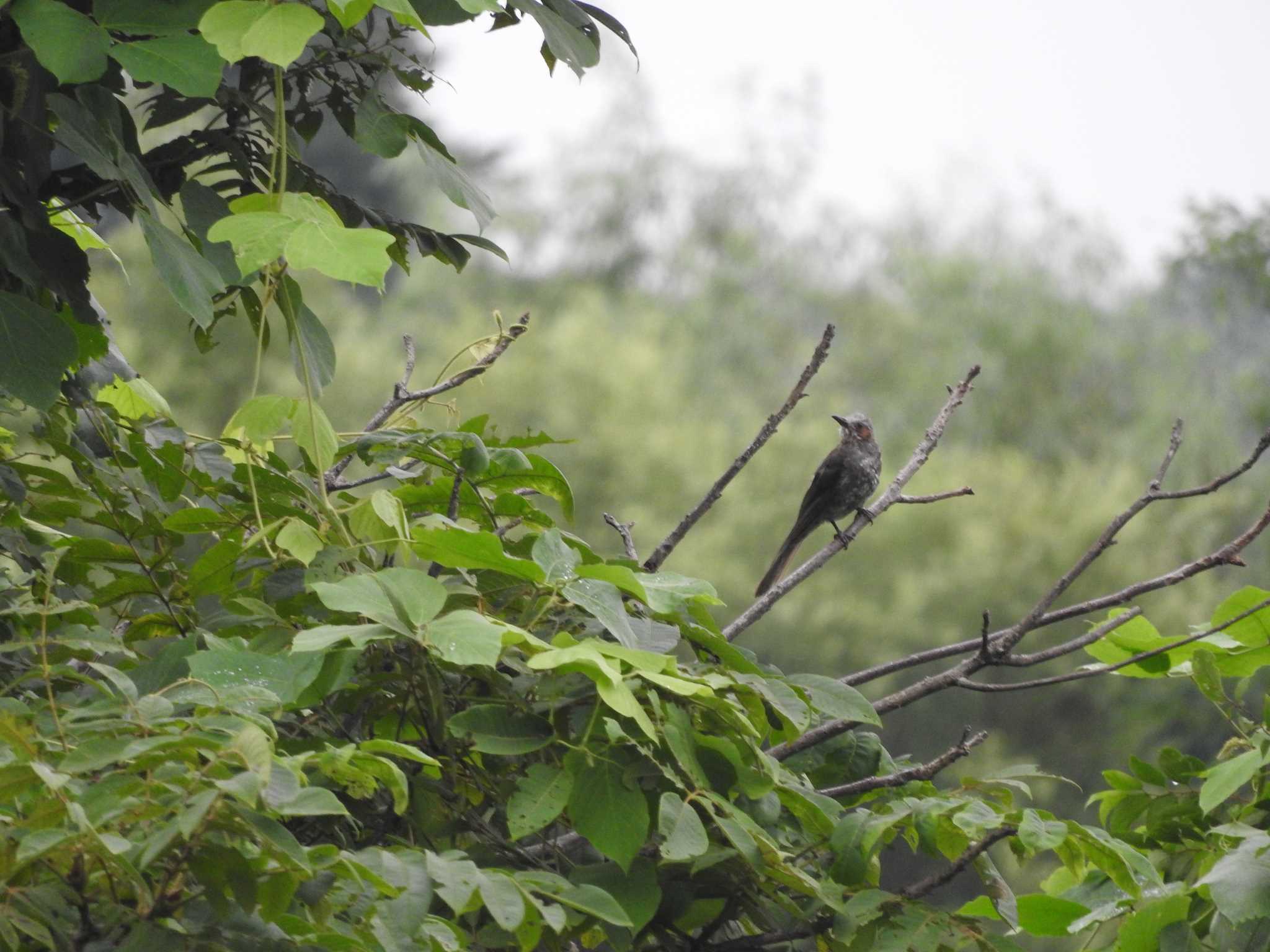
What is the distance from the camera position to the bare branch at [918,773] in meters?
1.41

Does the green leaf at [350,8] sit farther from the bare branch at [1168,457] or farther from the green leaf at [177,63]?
the bare branch at [1168,457]

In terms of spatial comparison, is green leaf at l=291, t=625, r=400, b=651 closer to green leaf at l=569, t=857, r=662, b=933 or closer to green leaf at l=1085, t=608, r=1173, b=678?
green leaf at l=569, t=857, r=662, b=933

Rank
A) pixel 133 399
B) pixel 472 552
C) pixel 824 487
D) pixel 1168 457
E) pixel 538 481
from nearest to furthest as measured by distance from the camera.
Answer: pixel 472 552 < pixel 538 481 < pixel 1168 457 < pixel 133 399 < pixel 824 487

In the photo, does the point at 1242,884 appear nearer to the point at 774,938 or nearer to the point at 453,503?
the point at 774,938

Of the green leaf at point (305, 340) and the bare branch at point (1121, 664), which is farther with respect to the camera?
the bare branch at point (1121, 664)

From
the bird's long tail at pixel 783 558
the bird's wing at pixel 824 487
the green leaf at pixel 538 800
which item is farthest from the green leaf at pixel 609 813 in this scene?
the bird's wing at pixel 824 487

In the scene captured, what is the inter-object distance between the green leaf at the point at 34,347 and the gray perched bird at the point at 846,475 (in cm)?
392

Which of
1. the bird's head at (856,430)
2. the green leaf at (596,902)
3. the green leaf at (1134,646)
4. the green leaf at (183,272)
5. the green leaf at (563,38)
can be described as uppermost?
the bird's head at (856,430)

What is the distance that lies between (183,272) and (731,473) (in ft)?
2.40

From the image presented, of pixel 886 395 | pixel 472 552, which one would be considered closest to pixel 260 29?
pixel 472 552

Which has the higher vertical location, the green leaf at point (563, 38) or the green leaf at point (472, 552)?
the green leaf at point (563, 38)

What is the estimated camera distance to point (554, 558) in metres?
1.27

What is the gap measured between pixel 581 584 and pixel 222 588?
51 centimetres

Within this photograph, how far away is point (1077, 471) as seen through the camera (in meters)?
19.8
